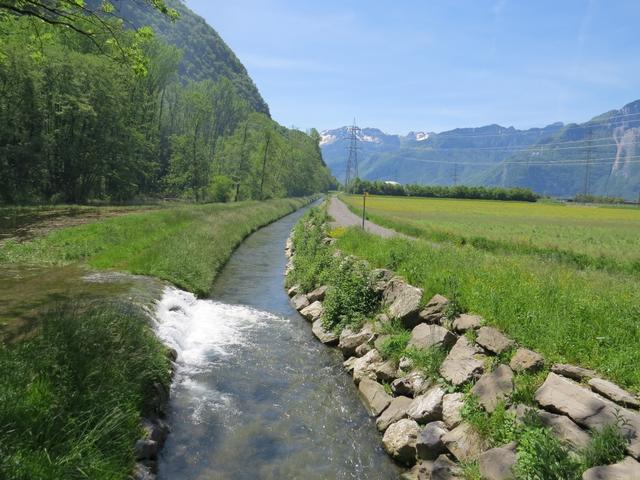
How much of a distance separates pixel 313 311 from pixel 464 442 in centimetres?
1071

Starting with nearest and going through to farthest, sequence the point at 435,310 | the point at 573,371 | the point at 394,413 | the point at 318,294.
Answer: the point at 573,371 < the point at 394,413 < the point at 435,310 < the point at 318,294

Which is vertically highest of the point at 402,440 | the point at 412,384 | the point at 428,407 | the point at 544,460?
the point at 544,460

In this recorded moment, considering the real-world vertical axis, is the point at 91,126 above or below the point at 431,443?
above

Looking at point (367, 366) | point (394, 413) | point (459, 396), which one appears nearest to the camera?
point (459, 396)

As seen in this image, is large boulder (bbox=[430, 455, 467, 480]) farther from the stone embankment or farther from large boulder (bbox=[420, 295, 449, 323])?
large boulder (bbox=[420, 295, 449, 323])

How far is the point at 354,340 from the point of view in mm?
14258

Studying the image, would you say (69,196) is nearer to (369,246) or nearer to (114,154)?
(114,154)

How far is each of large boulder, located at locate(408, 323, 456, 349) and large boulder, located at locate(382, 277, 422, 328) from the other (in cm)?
59

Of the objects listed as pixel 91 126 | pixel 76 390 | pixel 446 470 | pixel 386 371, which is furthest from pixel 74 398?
pixel 91 126

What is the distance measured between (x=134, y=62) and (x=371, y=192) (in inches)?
6284

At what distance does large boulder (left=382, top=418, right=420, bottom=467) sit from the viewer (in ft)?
28.9

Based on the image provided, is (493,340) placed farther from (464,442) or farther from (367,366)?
(367,366)

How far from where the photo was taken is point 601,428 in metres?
6.36

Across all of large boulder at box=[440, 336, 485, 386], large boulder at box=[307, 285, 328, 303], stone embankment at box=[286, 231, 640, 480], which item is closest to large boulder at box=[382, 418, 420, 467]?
stone embankment at box=[286, 231, 640, 480]
